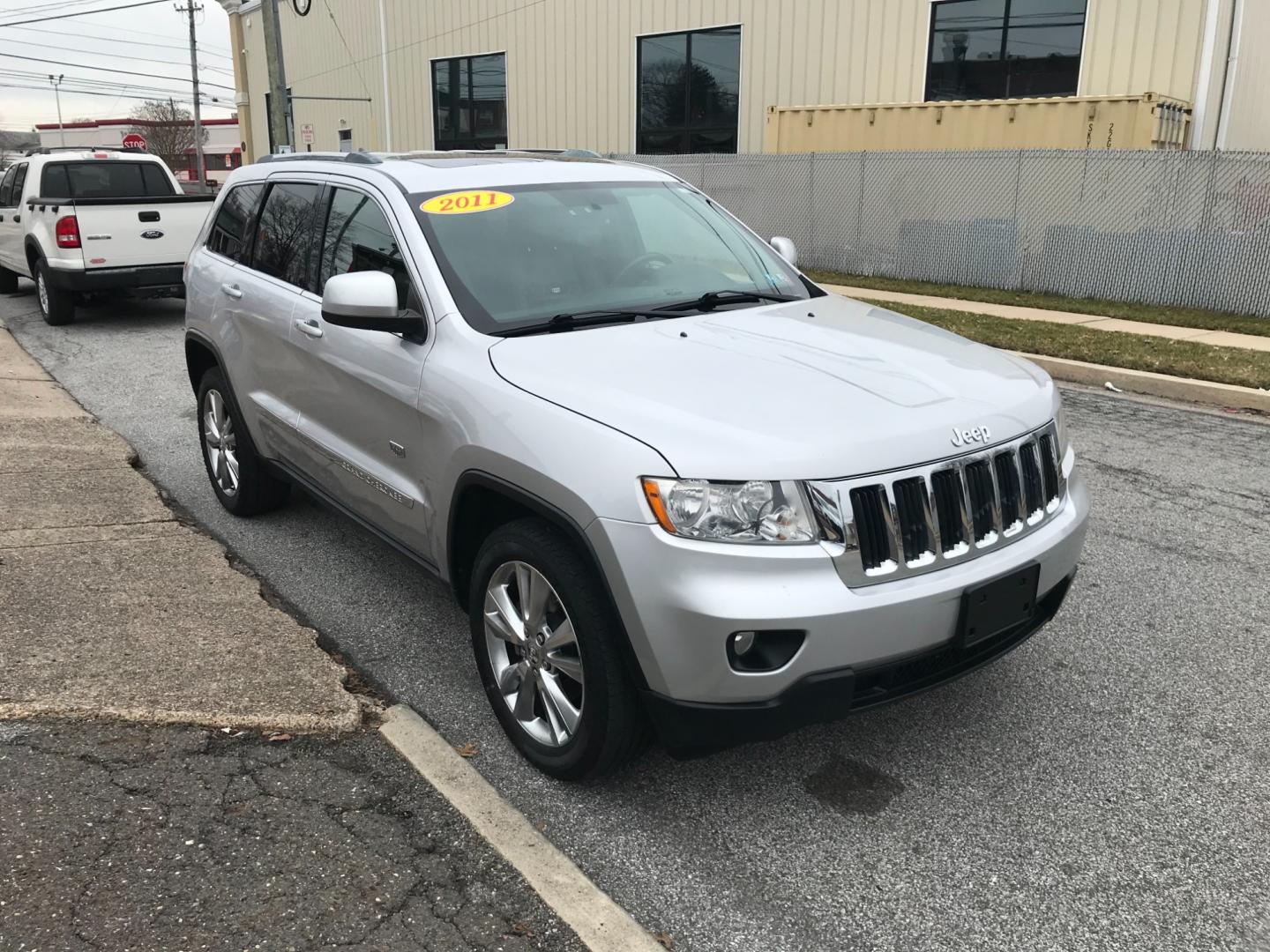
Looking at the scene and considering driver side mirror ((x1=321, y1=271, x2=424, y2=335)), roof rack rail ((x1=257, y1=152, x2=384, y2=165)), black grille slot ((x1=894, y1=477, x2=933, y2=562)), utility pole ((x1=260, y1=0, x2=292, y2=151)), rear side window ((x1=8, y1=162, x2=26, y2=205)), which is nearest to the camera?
black grille slot ((x1=894, y1=477, x2=933, y2=562))

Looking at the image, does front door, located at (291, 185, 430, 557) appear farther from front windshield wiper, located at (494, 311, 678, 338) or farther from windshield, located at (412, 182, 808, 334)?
front windshield wiper, located at (494, 311, 678, 338)

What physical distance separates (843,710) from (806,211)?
15589 millimetres

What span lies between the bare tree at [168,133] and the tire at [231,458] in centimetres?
6329

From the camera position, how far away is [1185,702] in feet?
12.2

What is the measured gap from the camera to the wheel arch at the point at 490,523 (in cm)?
284

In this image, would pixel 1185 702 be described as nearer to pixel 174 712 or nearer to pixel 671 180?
pixel 671 180

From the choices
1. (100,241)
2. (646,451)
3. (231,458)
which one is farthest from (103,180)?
(646,451)

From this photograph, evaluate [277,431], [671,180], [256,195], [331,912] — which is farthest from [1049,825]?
[256,195]

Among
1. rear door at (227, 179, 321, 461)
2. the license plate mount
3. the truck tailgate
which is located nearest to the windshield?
rear door at (227, 179, 321, 461)

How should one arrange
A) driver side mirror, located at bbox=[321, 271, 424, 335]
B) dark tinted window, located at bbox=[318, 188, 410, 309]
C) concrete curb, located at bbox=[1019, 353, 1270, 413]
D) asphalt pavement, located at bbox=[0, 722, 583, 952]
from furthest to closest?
1. concrete curb, located at bbox=[1019, 353, 1270, 413]
2. dark tinted window, located at bbox=[318, 188, 410, 309]
3. driver side mirror, located at bbox=[321, 271, 424, 335]
4. asphalt pavement, located at bbox=[0, 722, 583, 952]

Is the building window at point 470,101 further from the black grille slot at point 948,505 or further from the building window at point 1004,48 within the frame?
the black grille slot at point 948,505

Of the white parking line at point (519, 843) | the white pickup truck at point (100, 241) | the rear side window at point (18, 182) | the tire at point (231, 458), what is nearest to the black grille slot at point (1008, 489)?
the white parking line at point (519, 843)

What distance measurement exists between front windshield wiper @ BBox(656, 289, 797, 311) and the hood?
96 mm

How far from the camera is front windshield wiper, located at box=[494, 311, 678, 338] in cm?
355
